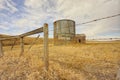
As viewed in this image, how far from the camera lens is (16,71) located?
373 centimetres

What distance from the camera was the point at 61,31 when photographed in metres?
18.1

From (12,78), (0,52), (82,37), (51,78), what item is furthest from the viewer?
(82,37)

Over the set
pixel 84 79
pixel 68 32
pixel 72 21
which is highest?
pixel 72 21

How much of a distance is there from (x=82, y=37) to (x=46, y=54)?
64.1 feet

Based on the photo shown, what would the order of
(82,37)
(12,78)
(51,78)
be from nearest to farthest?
1. (51,78)
2. (12,78)
3. (82,37)

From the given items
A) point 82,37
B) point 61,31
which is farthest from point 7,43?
point 82,37

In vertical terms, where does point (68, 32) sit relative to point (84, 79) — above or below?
above

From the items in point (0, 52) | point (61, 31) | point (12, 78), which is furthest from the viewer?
point (61, 31)

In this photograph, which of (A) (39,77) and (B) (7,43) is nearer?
(A) (39,77)

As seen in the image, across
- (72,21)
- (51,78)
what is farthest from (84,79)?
(72,21)

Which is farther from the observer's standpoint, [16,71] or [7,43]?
[7,43]

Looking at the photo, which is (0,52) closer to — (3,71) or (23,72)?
(3,71)

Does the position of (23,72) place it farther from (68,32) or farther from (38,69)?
(68,32)

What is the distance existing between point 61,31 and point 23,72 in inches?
578
